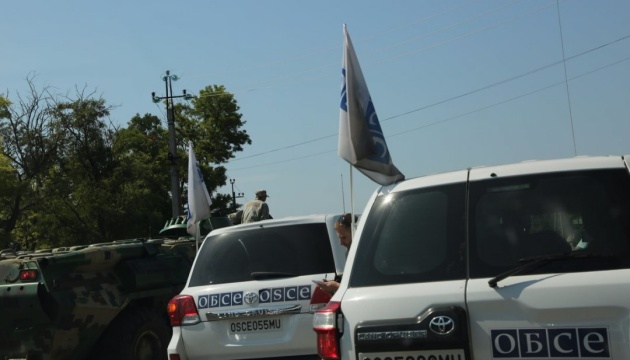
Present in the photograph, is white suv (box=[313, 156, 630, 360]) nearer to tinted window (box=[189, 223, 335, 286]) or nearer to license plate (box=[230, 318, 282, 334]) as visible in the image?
license plate (box=[230, 318, 282, 334])

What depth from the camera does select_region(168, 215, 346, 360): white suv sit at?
23.0 ft

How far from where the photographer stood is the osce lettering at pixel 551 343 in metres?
3.47

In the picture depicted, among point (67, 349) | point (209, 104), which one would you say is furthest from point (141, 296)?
point (209, 104)

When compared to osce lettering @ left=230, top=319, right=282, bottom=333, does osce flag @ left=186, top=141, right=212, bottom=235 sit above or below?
above

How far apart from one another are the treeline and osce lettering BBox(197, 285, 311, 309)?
3646 centimetres

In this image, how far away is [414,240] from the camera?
397 centimetres

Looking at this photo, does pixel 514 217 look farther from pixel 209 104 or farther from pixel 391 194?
pixel 209 104

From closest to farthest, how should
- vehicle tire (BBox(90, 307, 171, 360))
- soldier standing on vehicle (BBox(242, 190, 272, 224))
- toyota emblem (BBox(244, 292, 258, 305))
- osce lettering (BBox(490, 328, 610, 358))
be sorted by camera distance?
osce lettering (BBox(490, 328, 610, 358)) < toyota emblem (BBox(244, 292, 258, 305)) < vehicle tire (BBox(90, 307, 171, 360)) < soldier standing on vehicle (BBox(242, 190, 272, 224))

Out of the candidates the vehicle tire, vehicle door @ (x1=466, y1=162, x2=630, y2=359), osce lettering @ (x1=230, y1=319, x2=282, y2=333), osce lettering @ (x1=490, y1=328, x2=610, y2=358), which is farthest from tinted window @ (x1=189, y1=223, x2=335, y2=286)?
osce lettering @ (x1=490, y1=328, x2=610, y2=358)

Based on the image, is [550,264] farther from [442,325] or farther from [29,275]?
[29,275]

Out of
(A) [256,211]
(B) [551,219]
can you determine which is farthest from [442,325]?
(A) [256,211]

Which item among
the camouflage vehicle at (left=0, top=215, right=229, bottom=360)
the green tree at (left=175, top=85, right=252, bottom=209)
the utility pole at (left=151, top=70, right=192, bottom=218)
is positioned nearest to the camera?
the camouflage vehicle at (left=0, top=215, right=229, bottom=360)

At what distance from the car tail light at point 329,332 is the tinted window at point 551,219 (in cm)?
65

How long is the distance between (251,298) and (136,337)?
280 centimetres
